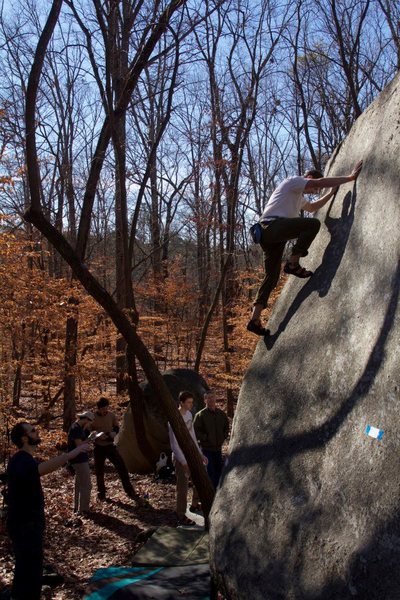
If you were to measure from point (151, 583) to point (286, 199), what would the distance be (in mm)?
3880

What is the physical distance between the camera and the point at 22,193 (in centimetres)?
2678

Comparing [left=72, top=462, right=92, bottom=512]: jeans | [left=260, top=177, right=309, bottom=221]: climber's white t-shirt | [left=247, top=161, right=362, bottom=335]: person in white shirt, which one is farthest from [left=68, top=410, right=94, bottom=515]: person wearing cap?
[left=260, top=177, right=309, bottom=221]: climber's white t-shirt

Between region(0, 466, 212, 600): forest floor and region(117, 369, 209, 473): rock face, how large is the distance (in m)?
0.73

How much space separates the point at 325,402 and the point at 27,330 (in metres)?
9.83

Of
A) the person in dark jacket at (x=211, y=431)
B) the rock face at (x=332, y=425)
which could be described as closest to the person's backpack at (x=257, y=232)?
the rock face at (x=332, y=425)

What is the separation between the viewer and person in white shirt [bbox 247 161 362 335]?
5.24m

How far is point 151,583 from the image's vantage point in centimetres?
516

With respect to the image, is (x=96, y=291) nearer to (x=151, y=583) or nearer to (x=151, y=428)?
(x=151, y=583)

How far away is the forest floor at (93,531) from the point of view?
6707 millimetres

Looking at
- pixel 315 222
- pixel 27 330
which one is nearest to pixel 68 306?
pixel 27 330

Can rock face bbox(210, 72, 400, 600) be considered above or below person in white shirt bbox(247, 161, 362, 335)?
below

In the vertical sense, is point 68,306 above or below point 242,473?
above

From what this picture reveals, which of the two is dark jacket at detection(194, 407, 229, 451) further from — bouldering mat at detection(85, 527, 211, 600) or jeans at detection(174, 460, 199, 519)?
bouldering mat at detection(85, 527, 211, 600)

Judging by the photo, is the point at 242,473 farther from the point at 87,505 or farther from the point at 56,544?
the point at 87,505
